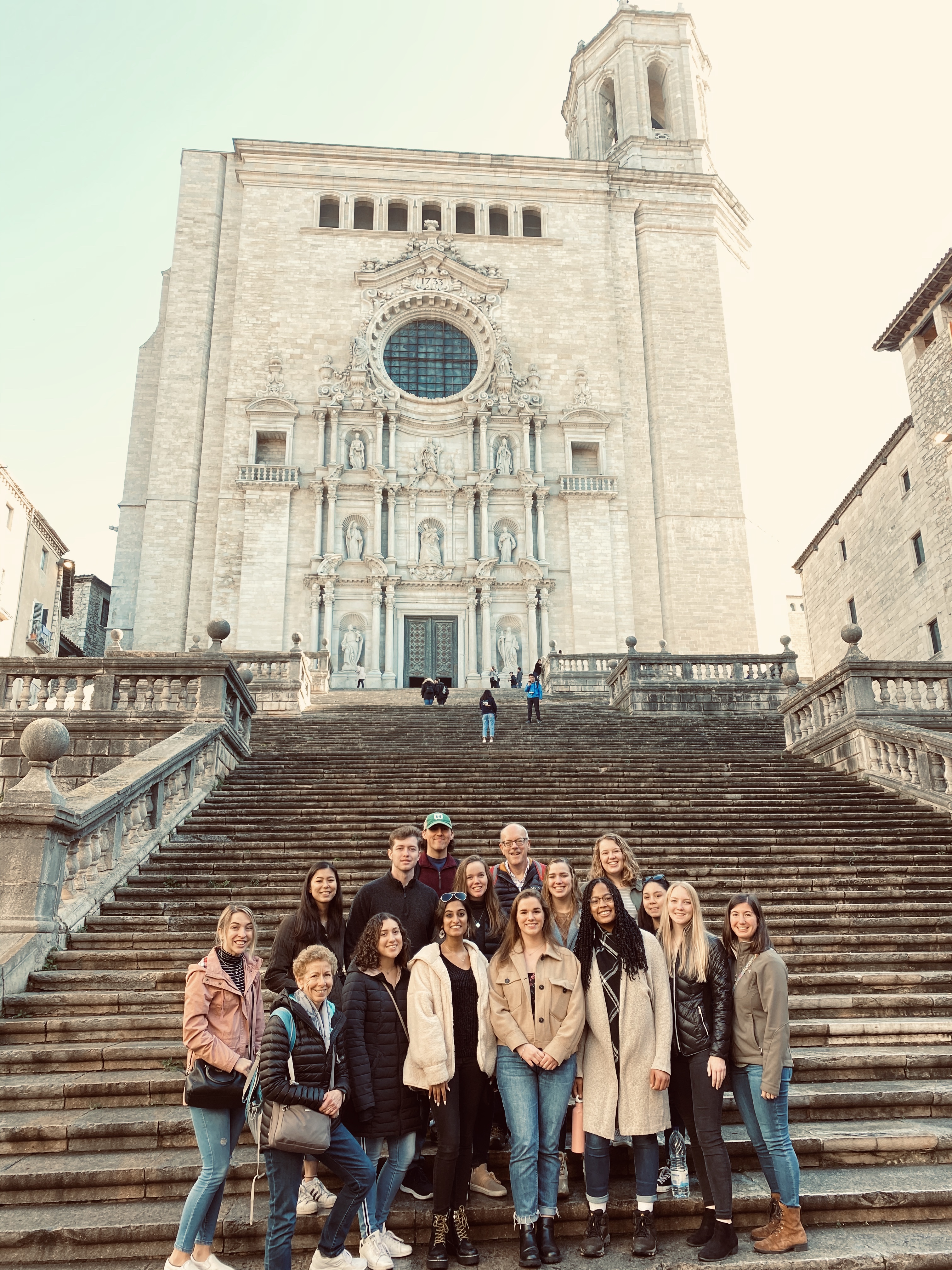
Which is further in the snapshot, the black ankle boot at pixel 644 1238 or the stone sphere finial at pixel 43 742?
the stone sphere finial at pixel 43 742

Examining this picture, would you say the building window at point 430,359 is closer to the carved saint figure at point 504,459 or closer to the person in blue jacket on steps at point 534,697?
the carved saint figure at point 504,459

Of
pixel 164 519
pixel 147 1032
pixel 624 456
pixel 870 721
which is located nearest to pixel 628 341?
pixel 624 456

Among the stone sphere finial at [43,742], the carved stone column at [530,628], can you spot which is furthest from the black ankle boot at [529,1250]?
the carved stone column at [530,628]

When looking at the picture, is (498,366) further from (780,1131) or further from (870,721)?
(780,1131)

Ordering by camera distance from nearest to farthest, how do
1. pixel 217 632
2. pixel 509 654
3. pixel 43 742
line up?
pixel 43 742 < pixel 217 632 < pixel 509 654

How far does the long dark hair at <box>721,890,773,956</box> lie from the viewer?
4.52 metres

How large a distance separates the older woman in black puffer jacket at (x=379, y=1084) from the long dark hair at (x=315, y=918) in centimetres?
47

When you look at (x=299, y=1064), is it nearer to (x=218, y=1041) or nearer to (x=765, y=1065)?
(x=218, y=1041)

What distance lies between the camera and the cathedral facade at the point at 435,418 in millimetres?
27078

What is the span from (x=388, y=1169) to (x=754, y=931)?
1984 millimetres

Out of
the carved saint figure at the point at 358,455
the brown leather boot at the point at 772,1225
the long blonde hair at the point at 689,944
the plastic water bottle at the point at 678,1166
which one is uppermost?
the carved saint figure at the point at 358,455

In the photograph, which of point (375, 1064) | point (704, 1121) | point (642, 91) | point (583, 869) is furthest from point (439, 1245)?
point (642, 91)

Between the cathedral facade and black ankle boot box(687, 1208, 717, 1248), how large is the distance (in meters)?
22.2

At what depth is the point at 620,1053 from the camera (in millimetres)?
4348
